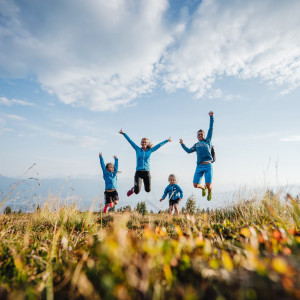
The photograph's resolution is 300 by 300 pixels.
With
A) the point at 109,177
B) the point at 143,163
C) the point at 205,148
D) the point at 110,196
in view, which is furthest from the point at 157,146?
the point at 110,196

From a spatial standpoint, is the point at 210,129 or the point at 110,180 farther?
the point at 110,180

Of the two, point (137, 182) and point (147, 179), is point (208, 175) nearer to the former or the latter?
point (147, 179)

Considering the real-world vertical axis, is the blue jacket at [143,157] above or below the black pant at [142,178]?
above

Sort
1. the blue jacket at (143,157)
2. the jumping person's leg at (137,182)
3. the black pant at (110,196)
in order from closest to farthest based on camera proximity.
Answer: the jumping person's leg at (137,182)
the blue jacket at (143,157)
the black pant at (110,196)

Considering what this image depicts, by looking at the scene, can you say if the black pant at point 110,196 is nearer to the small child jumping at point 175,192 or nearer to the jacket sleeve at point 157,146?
the small child jumping at point 175,192

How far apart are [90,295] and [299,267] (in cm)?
120

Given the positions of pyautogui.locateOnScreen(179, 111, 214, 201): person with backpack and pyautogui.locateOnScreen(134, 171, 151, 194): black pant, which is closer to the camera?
pyautogui.locateOnScreen(179, 111, 214, 201): person with backpack

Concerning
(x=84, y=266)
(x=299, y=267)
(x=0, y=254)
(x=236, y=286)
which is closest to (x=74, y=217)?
(x=0, y=254)

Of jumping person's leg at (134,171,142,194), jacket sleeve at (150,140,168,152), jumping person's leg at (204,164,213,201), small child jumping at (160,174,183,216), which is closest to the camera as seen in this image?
jumping person's leg at (204,164,213,201)

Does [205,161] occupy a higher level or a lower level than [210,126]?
lower

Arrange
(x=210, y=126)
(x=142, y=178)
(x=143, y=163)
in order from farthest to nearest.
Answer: (x=142, y=178) < (x=143, y=163) < (x=210, y=126)

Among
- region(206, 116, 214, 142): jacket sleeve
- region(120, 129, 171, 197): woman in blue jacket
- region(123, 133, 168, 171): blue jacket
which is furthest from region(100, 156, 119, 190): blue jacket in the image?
region(206, 116, 214, 142): jacket sleeve

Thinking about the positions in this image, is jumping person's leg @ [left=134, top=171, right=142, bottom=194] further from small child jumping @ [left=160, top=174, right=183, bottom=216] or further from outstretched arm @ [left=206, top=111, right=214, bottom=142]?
outstretched arm @ [left=206, top=111, right=214, bottom=142]

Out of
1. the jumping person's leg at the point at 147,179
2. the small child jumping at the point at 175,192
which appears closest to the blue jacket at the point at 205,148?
the small child jumping at the point at 175,192
